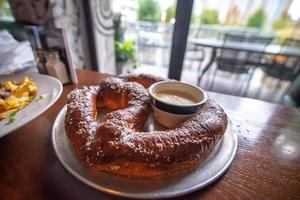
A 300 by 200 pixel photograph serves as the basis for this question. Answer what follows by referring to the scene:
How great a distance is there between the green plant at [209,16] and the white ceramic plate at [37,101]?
6.07 ft

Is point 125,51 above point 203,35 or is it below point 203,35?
Result: below

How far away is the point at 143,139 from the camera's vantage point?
36 cm

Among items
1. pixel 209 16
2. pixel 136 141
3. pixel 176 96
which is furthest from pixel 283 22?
pixel 136 141

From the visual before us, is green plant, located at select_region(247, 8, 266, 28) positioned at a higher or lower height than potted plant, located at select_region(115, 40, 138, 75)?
higher

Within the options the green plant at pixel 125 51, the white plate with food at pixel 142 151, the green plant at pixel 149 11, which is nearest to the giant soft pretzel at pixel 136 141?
the white plate with food at pixel 142 151

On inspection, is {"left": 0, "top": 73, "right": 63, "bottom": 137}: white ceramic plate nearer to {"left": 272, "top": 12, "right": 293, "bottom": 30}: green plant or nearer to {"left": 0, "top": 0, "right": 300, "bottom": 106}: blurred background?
{"left": 0, "top": 0, "right": 300, "bottom": 106}: blurred background

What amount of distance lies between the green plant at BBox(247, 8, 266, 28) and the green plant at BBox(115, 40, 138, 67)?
1311 millimetres

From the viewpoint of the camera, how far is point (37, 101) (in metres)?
0.51

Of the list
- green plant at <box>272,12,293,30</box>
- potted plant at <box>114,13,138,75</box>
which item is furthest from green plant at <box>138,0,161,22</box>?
green plant at <box>272,12,293,30</box>

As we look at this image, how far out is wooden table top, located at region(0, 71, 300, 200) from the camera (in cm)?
35

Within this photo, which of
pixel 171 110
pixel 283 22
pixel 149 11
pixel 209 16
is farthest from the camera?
pixel 149 11

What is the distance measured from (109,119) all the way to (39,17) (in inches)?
44.0

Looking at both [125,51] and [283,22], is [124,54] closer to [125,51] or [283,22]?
[125,51]

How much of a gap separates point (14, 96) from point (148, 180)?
49 centimetres
